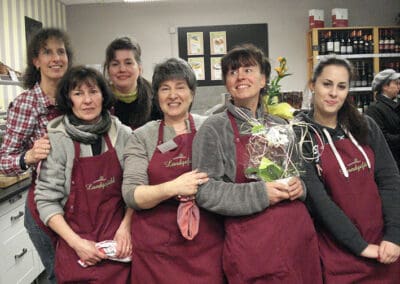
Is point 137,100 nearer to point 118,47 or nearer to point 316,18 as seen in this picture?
point 118,47

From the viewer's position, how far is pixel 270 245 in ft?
4.49

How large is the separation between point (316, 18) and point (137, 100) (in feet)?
15.3

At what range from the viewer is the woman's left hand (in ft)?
5.06

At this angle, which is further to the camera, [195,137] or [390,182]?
[390,182]

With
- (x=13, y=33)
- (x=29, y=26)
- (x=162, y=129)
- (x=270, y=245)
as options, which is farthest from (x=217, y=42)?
(x=270, y=245)

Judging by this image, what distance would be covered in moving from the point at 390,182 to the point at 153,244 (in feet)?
3.23

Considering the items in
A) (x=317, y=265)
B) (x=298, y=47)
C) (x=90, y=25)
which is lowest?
(x=317, y=265)

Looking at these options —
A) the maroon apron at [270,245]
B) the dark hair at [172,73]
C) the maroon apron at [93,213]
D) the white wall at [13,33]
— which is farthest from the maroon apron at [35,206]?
the white wall at [13,33]

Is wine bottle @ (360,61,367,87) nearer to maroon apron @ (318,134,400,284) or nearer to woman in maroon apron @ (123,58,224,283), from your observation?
maroon apron @ (318,134,400,284)

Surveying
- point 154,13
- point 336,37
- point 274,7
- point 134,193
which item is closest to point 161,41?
→ point 154,13

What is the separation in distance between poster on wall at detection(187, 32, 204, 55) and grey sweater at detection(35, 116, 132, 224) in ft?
16.1

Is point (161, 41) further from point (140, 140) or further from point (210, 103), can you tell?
point (140, 140)

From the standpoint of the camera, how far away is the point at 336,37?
19.4 feet

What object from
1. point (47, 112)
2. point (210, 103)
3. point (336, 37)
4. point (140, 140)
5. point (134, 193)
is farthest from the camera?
point (210, 103)
